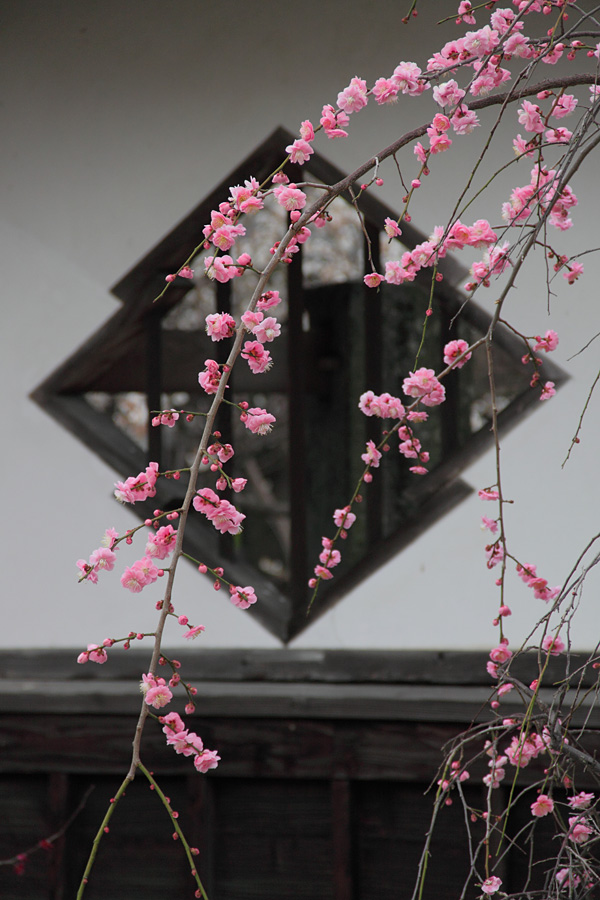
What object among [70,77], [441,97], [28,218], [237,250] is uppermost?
[237,250]

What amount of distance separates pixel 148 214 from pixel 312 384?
1.69m

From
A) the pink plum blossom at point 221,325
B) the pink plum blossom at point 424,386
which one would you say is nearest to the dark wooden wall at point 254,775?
the pink plum blossom at point 424,386

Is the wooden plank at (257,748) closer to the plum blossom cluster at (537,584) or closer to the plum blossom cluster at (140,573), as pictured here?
the plum blossom cluster at (537,584)

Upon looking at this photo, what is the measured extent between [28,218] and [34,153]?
15 cm

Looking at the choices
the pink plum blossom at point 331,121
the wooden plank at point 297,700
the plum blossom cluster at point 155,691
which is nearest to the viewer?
the plum blossom cluster at point 155,691

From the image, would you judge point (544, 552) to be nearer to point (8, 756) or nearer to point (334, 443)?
point (8, 756)

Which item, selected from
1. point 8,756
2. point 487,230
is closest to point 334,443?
point 8,756

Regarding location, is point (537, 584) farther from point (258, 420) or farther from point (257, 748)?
point (257, 748)

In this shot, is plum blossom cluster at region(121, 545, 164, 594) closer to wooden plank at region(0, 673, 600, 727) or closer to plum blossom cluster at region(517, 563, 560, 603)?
plum blossom cluster at region(517, 563, 560, 603)

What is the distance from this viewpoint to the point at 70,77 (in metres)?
2.02

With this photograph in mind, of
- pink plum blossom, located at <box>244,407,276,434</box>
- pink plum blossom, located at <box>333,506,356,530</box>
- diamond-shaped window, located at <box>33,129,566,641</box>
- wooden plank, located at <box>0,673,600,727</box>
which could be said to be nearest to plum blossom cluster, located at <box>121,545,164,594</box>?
pink plum blossom, located at <box>244,407,276,434</box>

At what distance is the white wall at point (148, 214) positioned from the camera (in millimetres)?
1779

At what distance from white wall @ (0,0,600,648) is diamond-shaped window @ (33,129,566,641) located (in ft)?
0.13

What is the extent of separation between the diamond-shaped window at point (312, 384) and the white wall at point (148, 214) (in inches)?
1.6
